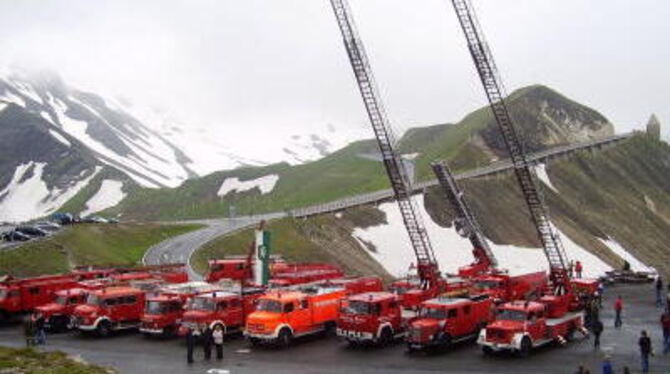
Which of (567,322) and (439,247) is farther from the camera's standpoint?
(439,247)

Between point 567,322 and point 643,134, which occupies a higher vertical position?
point 643,134

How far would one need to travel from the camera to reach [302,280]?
167 ft

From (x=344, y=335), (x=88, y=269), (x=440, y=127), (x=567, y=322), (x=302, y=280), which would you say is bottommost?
(x=567, y=322)

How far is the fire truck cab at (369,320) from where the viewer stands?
36.4m

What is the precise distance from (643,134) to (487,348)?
137 metres

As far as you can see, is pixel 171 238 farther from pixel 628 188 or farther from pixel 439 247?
pixel 628 188

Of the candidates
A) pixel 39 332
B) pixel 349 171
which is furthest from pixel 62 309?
pixel 349 171

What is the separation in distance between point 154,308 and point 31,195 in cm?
13935

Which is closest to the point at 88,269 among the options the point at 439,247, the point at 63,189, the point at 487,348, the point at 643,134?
the point at 487,348

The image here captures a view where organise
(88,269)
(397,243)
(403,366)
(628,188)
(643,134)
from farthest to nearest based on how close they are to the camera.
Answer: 1. (643,134)
2. (628,188)
3. (397,243)
4. (88,269)
5. (403,366)

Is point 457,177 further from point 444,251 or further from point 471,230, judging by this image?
point 471,230

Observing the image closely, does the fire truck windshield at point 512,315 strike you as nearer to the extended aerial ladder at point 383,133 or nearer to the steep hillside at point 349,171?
the extended aerial ladder at point 383,133

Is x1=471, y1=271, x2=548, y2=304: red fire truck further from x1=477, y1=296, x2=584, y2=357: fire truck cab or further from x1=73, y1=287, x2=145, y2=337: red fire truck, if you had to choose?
x1=73, y1=287, x2=145, y2=337: red fire truck

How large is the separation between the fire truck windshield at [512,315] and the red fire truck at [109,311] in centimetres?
1966
